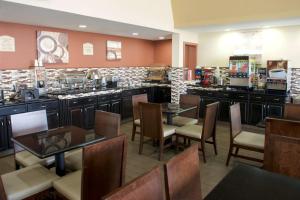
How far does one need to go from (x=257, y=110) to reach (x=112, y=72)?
3.75 m

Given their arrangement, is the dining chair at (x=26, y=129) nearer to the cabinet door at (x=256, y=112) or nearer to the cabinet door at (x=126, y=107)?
the cabinet door at (x=126, y=107)

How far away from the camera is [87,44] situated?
6.02 m

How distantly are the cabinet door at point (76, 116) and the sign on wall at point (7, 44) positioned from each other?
159cm

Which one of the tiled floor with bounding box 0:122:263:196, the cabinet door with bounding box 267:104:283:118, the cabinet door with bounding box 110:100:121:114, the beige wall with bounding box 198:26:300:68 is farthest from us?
the cabinet door with bounding box 110:100:121:114

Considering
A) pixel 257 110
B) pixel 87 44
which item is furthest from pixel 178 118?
pixel 87 44

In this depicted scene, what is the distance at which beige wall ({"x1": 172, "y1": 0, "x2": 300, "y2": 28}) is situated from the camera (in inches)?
177

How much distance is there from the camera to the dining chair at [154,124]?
3.78 m

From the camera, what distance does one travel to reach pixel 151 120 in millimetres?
3904

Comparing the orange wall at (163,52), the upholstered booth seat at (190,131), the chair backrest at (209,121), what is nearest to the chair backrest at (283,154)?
the chair backrest at (209,121)

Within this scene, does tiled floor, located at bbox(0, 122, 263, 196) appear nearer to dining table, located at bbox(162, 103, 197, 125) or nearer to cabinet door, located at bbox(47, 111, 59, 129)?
dining table, located at bbox(162, 103, 197, 125)

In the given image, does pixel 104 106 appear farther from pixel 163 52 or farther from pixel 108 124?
pixel 163 52

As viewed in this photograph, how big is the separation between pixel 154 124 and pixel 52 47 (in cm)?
300

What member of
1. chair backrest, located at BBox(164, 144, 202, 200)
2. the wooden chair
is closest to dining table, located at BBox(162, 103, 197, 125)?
the wooden chair

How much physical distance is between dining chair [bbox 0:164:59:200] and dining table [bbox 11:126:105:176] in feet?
0.69
